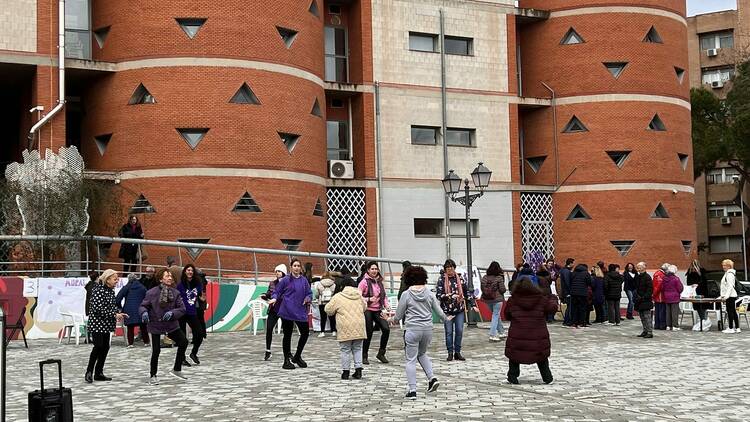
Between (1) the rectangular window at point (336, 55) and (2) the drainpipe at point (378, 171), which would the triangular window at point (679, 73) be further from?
(1) the rectangular window at point (336, 55)

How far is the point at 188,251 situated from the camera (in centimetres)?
2928

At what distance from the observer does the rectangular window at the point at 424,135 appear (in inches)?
1474

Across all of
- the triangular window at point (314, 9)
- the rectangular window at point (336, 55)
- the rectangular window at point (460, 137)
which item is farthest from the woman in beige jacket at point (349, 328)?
the rectangular window at point (460, 137)

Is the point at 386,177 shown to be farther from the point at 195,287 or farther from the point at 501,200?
the point at 195,287

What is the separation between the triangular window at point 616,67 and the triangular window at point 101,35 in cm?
1892

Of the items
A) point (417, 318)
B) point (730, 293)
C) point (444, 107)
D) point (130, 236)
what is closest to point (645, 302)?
point (730, 293)

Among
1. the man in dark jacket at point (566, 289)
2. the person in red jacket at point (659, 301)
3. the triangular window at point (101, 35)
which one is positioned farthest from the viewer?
the triangular window at point (101, 35)

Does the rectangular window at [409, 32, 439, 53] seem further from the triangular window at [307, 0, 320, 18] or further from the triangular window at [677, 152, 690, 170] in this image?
the triangular window at [677, 152, 690, 170]

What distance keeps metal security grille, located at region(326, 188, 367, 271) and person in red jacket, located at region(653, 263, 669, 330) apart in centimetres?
1340

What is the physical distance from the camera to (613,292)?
2606 cm

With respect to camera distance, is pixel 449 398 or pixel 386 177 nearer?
pixel 449 398

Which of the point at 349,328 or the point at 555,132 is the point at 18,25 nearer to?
the point at 349,328

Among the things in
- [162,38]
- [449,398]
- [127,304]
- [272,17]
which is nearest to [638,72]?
[272,17]

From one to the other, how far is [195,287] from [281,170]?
15.5 m
